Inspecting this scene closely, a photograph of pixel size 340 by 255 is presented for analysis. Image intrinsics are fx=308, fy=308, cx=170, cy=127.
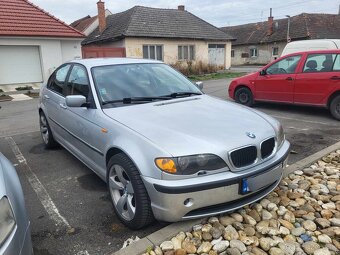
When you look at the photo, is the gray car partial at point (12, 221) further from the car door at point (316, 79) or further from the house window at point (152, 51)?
the house window at point (152, 51)

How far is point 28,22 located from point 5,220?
16.5m

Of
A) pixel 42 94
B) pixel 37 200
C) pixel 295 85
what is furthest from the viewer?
pixel 295 85

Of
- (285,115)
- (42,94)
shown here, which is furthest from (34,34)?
(285,115)

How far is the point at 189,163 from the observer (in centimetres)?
259

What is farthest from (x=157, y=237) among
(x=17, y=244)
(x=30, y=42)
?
(x=30, y=42)

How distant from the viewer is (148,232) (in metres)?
2.97

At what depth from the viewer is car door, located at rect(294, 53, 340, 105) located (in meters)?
7.36

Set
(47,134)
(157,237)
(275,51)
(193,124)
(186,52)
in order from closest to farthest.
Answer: (157,237)
(193,124)
(47,134)
(186,52)
(275,51)

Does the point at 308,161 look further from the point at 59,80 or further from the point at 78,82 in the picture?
the point at 59,80

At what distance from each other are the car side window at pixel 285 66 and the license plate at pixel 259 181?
576 centimetres

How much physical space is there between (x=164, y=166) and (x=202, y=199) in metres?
0.44

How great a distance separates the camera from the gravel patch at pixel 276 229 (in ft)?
8.64

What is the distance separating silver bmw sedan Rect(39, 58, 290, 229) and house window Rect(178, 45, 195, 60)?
2077 centimetres

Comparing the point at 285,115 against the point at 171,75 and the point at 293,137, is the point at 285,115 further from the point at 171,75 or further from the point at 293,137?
the point at 171,75
